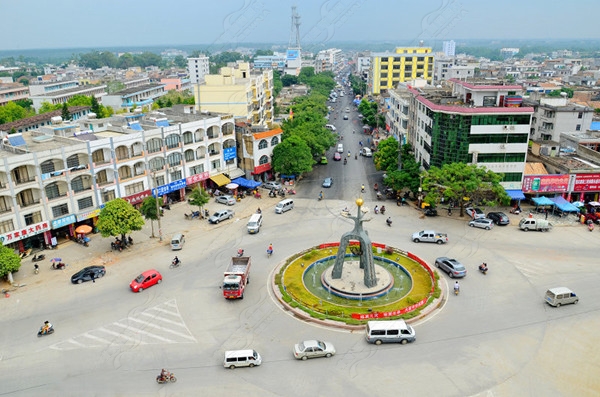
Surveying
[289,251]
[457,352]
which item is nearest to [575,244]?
[457,352]

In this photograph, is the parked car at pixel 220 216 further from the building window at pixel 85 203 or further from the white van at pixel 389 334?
the white van at pixel 389 334

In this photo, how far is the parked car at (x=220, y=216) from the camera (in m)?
46.8

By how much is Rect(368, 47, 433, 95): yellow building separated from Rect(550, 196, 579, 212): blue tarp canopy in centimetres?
8581

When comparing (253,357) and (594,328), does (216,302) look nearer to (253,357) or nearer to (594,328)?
(253,357)

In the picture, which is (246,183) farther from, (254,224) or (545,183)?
(545,183)

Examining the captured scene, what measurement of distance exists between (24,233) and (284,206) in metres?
24.3

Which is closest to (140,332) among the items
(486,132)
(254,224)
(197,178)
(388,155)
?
(254,224)

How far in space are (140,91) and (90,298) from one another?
333ft

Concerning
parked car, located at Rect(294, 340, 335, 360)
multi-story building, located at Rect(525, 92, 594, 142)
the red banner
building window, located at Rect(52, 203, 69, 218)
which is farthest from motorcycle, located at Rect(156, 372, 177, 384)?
multi-story building, located at Rect(525, 92, 594, 142)

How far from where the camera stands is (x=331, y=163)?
7075cm

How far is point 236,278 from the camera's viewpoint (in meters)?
31.8

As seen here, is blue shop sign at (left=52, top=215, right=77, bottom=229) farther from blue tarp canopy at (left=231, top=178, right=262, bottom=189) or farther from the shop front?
blue tarp canopy at (left=231, top=178, right=262, bottom=189)

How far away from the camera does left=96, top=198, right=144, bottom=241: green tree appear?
39.1m

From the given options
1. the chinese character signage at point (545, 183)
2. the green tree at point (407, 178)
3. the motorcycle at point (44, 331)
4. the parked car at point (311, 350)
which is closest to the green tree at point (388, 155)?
the green tree at point (407, 178)
